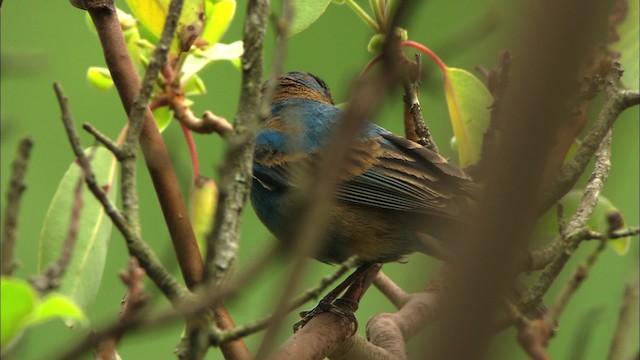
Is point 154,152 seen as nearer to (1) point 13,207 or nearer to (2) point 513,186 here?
(1) point 13,207

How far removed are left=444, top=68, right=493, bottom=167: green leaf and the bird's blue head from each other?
112cm

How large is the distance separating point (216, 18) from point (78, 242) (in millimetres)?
871

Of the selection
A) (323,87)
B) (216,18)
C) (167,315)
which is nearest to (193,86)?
(216,18)

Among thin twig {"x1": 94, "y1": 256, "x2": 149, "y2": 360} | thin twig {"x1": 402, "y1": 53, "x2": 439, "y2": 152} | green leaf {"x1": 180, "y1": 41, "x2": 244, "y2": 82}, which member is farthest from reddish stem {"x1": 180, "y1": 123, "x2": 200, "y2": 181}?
thin twig {"x1": 94, "y1": 256, "x2": 149, "y2": 360}

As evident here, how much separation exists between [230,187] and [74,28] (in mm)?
4985

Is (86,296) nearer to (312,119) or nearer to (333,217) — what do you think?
(333,217)

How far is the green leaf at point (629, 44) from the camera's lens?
2854 mm

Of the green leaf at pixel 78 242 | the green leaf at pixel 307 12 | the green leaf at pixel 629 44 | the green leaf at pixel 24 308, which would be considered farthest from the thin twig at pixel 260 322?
the green leaf at pixel 629 44

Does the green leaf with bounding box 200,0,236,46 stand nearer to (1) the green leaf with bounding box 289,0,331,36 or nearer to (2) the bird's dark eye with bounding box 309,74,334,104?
(1) the green leaf with bounding box 289,0,331,36

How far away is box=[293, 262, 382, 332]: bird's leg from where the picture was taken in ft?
9.50

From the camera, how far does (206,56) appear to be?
9.50 feet

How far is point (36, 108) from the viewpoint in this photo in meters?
6.00

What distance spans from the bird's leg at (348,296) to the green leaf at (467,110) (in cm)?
50

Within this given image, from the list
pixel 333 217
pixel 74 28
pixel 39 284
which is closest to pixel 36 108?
pixel 74 28
